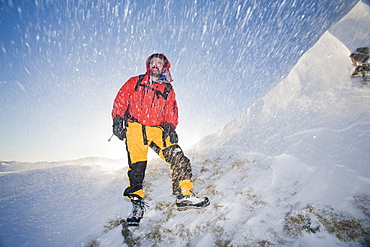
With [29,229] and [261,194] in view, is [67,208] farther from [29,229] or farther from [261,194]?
[261,194]

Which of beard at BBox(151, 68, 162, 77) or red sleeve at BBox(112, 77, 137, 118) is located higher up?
beard at BBox(151, 68, 162, 77)

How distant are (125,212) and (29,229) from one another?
1.51m

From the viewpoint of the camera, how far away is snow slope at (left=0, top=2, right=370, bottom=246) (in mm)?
1916

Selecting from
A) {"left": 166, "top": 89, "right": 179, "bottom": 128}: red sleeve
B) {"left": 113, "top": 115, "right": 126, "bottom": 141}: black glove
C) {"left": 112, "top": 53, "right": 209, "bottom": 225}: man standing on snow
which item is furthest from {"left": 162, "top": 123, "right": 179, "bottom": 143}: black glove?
{"left": 113, "top": 115, "right": 126, "bottom": 141}: black glove

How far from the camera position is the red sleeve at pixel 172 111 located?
10.9 feet

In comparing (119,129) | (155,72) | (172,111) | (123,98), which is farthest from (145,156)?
(155,72)

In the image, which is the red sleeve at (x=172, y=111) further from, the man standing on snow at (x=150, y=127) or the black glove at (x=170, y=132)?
the black glove at (x=170, y=132)

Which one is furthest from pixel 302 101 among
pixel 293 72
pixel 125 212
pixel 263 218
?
pixel 125 212

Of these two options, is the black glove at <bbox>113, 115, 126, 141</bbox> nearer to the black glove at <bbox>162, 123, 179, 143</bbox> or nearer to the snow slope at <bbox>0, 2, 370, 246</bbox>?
the black glove at <bbox>162, 123, 179, 143</bbox>

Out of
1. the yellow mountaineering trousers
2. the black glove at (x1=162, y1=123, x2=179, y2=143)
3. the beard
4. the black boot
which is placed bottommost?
the black boot

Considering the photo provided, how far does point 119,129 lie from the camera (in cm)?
296

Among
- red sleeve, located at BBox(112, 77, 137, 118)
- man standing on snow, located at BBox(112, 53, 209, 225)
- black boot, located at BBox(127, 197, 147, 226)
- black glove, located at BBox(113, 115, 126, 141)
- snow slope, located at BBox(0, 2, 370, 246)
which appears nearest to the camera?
snow slope, located at BBox(0, 2, 370, 246)

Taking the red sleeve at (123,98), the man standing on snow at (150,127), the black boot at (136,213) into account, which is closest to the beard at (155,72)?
the man standing on snow at (150,127)

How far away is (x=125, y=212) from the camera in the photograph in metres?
2.94
